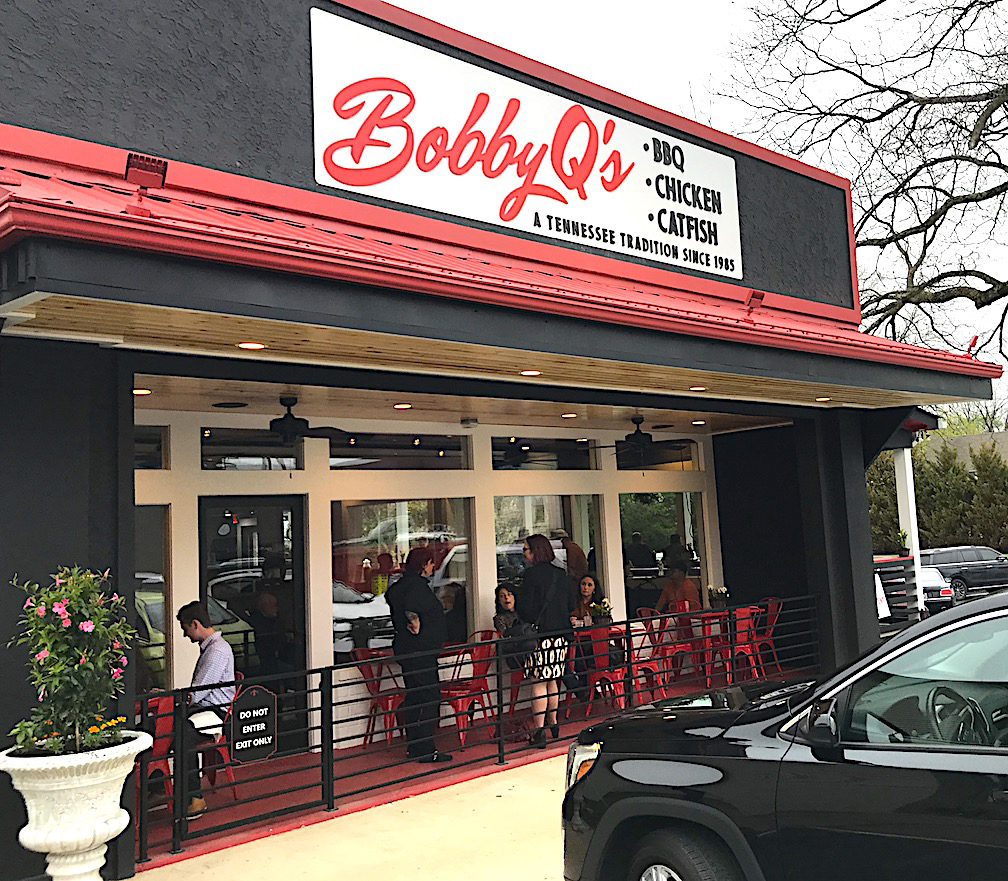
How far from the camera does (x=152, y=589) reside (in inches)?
320

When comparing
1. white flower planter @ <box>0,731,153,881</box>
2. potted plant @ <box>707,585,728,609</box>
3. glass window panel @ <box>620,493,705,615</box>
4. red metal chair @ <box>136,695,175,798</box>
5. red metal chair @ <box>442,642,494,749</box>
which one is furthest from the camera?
potted plant @ <box>707,585,728,609</box>

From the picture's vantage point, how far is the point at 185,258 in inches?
184

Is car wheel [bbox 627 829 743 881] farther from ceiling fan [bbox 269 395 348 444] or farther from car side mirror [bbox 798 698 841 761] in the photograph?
ceiling fan [bbox 269 395 348 444]

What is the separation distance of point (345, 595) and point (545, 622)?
1.90 meters

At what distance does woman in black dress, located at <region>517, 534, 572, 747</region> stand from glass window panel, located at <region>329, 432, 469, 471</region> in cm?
121

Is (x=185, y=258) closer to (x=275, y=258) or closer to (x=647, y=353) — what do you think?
(x=275, y=258)

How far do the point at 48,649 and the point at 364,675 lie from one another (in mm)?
4762

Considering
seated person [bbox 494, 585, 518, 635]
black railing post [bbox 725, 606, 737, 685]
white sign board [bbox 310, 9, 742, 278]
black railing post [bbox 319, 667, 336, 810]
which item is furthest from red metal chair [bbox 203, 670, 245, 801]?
black railing post [bbox 725, 606, 737, 685]

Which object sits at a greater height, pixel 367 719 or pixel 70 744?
pixel 70 744

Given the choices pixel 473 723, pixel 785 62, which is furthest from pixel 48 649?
pixel 785 62

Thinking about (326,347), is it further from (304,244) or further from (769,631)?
(769,631)

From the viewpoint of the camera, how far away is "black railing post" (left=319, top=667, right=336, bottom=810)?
685 cm

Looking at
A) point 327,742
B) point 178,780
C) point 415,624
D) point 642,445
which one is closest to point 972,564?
point 642,445

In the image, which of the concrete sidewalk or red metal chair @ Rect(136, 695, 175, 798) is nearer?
the concrete sidewalk
